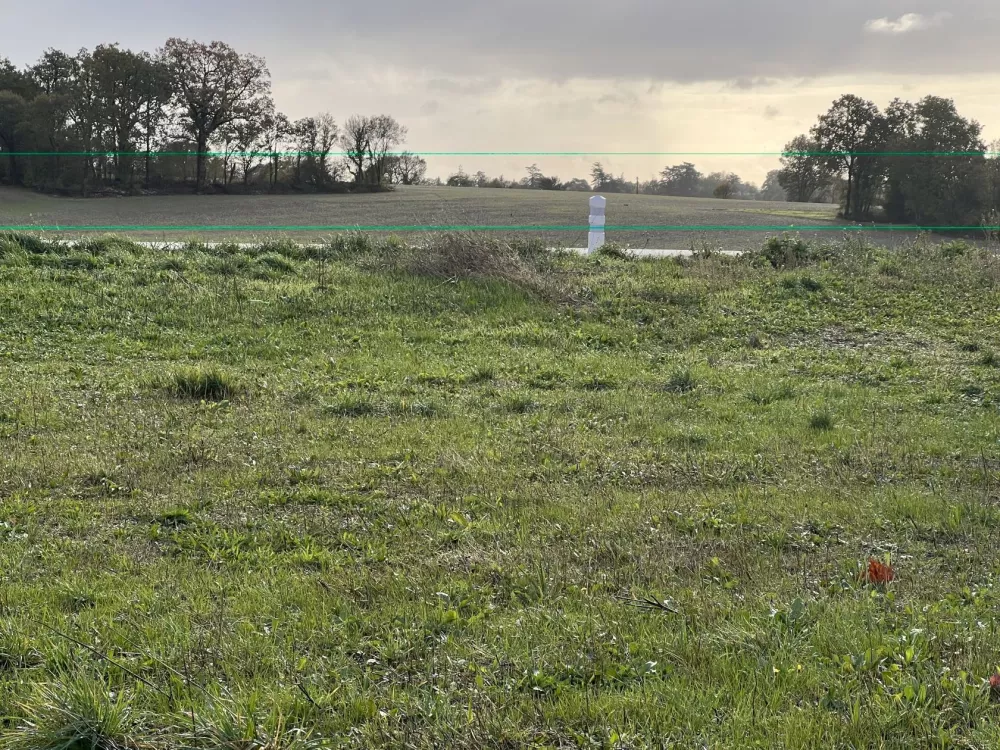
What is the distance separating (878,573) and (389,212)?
28898 millimetres

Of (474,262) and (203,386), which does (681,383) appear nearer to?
(203,386)

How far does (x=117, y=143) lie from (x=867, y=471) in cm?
4016

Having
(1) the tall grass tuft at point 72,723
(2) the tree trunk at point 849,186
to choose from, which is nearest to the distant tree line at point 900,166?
(2) the tree trunk at point 849,186

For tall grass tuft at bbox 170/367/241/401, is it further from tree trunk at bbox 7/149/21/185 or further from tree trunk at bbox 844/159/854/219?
tree trunk at bbox 7/149/21/185

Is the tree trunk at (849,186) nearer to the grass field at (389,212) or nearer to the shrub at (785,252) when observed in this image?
the grass field at (389,212)

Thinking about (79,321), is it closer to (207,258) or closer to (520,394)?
(207,258)

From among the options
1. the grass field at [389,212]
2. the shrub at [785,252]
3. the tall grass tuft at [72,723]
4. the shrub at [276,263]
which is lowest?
the tall grass tuft at [72,723]

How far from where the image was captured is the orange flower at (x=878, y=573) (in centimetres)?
383

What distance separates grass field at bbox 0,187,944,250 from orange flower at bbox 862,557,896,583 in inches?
723

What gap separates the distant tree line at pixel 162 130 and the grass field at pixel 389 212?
80.8 inches

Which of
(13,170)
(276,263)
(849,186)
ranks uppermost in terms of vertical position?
(13,170)

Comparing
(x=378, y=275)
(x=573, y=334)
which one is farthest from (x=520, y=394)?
(x=378, y=275)

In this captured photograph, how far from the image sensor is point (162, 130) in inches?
1610
